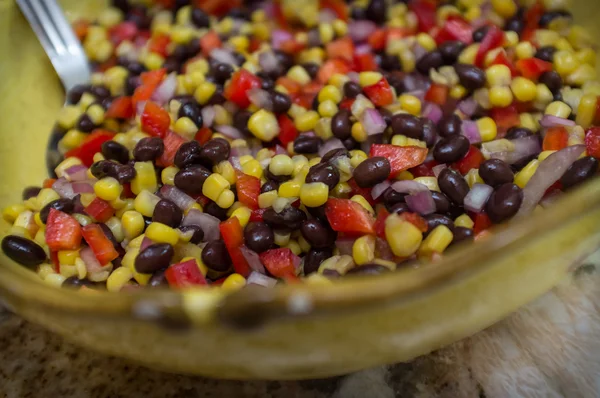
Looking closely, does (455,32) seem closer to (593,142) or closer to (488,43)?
(488,43)

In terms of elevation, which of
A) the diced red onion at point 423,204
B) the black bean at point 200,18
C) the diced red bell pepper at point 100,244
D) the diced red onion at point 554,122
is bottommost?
the diced red onion at point 554,122

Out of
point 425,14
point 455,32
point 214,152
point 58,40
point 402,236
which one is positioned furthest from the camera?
point 425,14

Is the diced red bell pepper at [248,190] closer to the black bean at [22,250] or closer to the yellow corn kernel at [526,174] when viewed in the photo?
the black bean at [22,250]

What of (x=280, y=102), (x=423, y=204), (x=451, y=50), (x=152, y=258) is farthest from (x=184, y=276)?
(x=451, y=50)

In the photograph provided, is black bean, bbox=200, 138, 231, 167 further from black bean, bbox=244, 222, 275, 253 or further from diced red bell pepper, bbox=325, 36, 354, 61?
diced red bell pepper, bbox=325, 36, 354, 61

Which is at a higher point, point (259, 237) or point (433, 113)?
point (259, 237)

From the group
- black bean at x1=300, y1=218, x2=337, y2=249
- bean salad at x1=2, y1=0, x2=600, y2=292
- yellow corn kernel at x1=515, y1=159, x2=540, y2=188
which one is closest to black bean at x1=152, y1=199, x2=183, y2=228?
bean salad at x1=2, y1=0, x2=600, y2=292

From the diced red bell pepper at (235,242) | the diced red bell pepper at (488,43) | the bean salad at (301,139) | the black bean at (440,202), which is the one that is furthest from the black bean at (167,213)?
the diced red bell pepper at (488,43)
